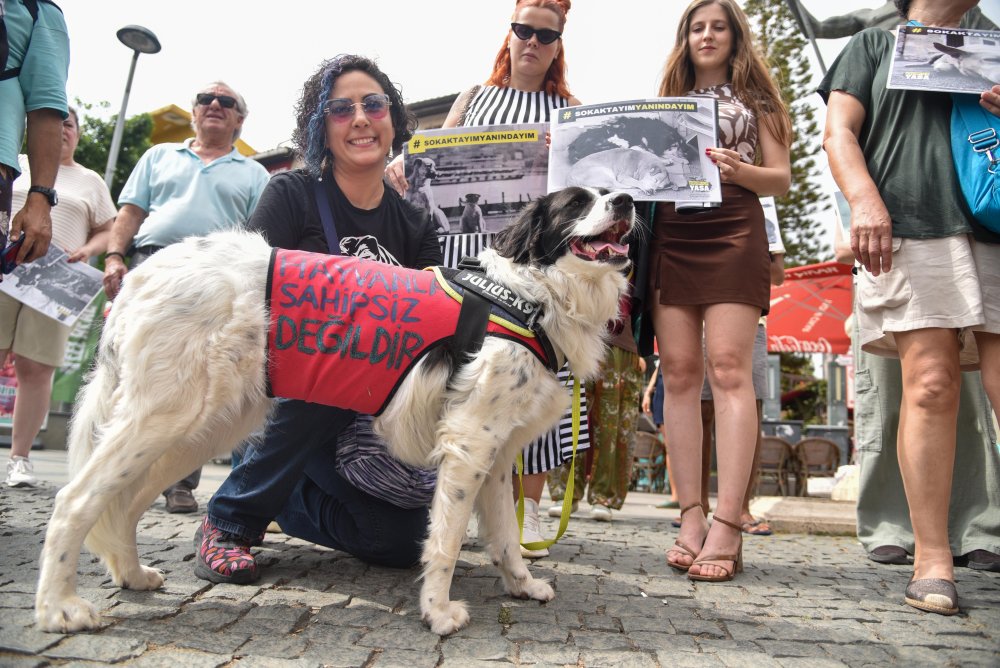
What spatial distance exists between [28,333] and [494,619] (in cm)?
455

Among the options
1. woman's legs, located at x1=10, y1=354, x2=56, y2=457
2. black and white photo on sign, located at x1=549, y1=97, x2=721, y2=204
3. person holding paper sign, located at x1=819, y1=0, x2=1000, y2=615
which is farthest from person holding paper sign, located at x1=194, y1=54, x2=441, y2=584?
woman's legs, located at x1=10, y1=354, x2=56, y2=457

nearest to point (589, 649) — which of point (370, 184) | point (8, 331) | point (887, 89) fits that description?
point (370, 184)

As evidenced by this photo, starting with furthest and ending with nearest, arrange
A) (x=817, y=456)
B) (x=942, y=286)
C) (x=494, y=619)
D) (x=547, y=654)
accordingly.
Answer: (x=817, y=456) < (x=942, y=286) < (x=494, y=619) < (x=547, y=654)

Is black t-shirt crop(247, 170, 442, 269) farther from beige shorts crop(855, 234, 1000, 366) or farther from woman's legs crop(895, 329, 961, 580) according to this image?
woman's legs crop(895, 329, 961, 580)

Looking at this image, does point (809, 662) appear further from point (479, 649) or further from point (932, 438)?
point (932, 438)

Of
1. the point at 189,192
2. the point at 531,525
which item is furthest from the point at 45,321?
the point at 531,525

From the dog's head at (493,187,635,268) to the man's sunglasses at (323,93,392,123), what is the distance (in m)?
1.13

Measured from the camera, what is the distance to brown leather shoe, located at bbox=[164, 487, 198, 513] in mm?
4863

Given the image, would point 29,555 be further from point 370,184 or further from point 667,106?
point 667,106

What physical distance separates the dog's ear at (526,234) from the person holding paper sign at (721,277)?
1026 mm

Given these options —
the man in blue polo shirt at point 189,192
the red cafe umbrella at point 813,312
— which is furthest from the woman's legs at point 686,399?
the red cafe umbrella at point 813,312

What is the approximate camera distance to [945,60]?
3.10m

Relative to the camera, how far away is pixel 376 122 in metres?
3.69

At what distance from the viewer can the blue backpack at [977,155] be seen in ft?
9.77
